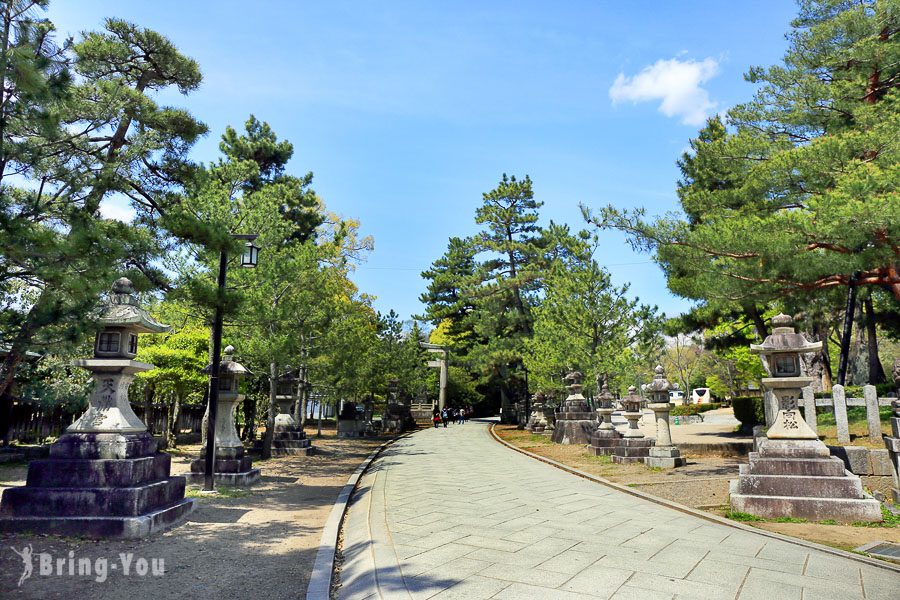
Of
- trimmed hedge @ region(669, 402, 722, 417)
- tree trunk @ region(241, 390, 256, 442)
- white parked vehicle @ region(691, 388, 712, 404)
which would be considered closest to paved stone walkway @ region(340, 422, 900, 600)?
tree trunk @ region(241, 390, 256, 442)

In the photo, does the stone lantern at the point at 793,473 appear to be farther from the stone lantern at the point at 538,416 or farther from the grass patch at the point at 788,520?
the stone lantern at the point at 538,416

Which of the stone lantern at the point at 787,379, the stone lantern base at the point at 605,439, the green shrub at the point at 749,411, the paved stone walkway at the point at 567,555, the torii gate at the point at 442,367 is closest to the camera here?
the paved stone walkway at the point at 567,555

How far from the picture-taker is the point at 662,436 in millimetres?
12711

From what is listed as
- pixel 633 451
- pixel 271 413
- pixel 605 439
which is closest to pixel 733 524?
pixel 633 451

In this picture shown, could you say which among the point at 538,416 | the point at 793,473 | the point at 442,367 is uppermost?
the point at 442,367

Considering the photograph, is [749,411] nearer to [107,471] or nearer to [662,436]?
[662,436]

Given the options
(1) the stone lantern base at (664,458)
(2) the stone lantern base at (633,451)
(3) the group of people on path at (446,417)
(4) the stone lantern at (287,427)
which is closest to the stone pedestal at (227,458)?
(4) the stone lantern at (287,427)

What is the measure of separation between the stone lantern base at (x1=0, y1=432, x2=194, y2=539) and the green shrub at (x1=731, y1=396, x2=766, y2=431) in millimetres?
20511

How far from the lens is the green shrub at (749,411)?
20.2 m

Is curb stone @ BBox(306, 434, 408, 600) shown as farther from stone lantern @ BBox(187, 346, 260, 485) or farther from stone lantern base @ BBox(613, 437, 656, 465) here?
stone lantern base @ BBox(613, 437, 656, 465)

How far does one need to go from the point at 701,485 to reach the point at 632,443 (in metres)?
4.10

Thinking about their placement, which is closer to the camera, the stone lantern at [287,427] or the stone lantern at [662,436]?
the stone lantern at [662,436]

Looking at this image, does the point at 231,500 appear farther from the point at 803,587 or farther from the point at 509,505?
the point at 803,587

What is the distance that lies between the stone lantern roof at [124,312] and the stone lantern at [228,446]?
301cm
